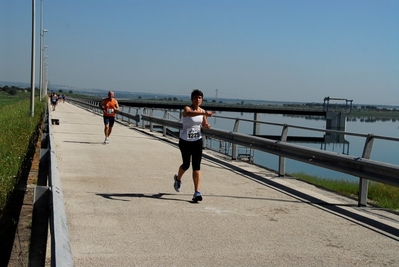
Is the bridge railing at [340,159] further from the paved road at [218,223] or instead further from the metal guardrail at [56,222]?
the metal guardrail at [56,222]

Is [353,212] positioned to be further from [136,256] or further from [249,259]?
[136,256]

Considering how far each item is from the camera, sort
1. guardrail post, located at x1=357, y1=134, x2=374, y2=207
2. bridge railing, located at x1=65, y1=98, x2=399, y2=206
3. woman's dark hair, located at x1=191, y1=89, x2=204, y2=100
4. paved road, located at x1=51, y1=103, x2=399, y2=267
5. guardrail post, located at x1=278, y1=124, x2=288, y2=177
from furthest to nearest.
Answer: guardrail post, located at x1=278, y1=124, x2=288, y2=177
woman's dark hair, located at x1=191, y1=89, x2=204, y2=100
guardrail post, located at x1=357, y1=134, x2=374, y2=207
bridge railing, located at x1=65, y1=98, x2=399, y2=206
paved road, located at x1=51, y1=103, x2=399, y2=267

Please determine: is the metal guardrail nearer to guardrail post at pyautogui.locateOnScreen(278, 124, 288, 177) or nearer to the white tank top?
the white tank top

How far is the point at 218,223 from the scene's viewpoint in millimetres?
8055

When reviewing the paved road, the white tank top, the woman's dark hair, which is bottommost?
the paved road

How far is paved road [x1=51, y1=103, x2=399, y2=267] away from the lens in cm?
641

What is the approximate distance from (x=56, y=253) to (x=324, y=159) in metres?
7.80

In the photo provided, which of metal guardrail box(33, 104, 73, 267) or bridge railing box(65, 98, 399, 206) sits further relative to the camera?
bridge railing box(65, 98, 399, 206)

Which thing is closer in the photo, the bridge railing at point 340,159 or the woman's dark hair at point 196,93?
the bridge railing at point 340,159

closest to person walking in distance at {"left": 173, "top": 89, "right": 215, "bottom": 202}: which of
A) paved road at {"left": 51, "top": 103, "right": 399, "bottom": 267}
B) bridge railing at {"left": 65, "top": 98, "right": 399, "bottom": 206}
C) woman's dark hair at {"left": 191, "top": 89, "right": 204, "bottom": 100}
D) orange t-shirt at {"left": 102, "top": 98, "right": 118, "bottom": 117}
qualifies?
woman's dark hair at {"left": 191, "top": 89, "right": 204, "bottom": 100}

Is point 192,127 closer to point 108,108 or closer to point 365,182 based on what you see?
point 365,182

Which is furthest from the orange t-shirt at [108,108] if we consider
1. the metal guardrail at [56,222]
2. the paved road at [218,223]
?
the metal guardrail at [56,222]

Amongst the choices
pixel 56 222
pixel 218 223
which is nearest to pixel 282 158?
pixel 218 223

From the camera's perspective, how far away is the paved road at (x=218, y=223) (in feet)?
21.0
